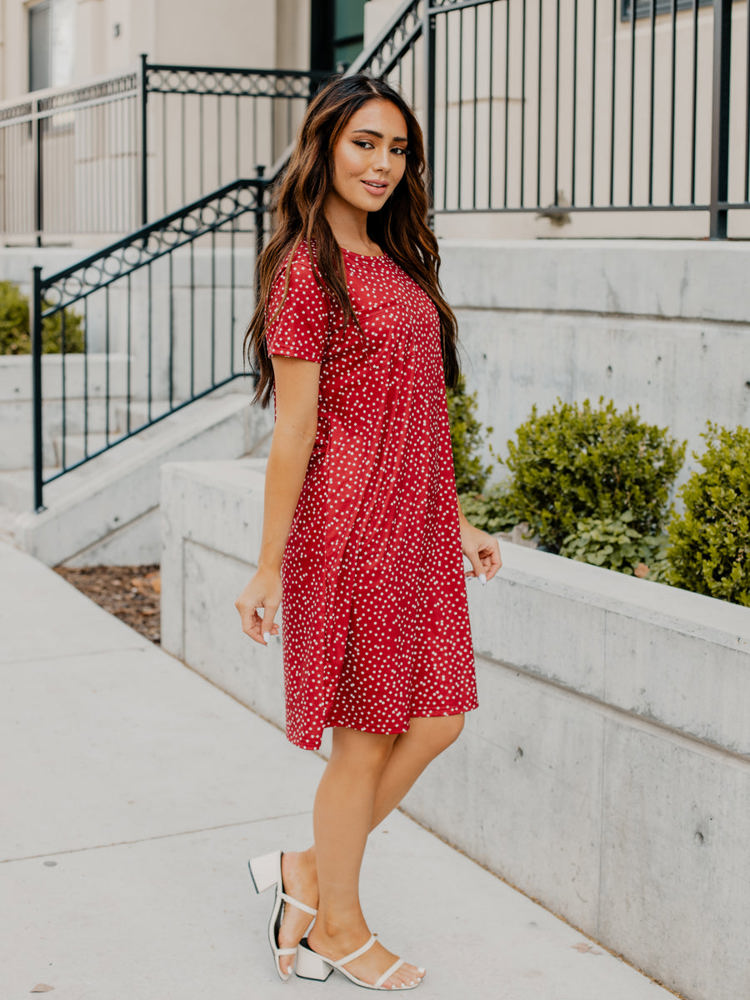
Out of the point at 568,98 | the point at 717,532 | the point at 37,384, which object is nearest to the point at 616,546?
the point at 717,532

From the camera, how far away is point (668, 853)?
3160 millimetres

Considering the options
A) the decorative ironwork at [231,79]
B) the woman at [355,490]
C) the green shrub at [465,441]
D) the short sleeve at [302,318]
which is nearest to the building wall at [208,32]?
the decorative ironwork at [231,79]

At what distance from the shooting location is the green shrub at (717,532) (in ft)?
11.8

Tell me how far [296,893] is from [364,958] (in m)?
0.22

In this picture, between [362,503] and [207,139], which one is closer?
[362,503]

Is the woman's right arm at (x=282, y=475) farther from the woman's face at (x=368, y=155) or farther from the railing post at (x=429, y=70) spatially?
the railing post at (x=429, y=70)

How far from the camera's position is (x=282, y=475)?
9.35ft

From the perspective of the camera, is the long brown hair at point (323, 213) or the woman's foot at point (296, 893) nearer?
the long brown hair at point (323, 213)

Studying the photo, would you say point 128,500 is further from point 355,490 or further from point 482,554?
point 355,490

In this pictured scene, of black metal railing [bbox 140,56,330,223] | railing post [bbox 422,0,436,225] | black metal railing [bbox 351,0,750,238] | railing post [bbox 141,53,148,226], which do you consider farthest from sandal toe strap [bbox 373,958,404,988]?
black metal railing [bbox 140,56,330,223]

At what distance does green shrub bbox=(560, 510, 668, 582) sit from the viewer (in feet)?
14.2

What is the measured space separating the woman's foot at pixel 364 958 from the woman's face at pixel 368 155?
1.63 metres

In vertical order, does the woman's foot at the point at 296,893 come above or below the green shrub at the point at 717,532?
below

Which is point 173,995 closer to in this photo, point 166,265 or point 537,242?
point 537,242
